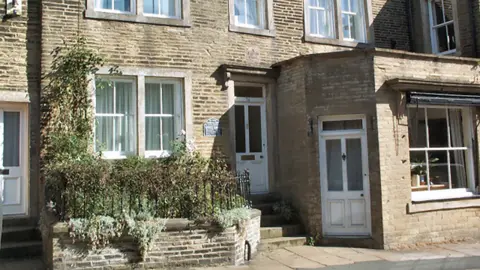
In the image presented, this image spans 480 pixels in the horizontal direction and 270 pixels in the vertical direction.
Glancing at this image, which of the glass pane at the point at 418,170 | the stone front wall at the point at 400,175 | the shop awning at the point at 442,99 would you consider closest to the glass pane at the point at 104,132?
the stone front wall at the point at 400,175

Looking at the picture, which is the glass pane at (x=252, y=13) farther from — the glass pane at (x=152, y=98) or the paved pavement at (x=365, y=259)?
the paved pavement at (x=365, y=259)

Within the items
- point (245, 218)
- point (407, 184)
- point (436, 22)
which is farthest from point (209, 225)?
point (436, 22)

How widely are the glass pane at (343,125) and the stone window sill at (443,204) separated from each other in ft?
6.85

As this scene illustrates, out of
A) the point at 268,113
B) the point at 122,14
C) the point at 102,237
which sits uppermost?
the point at 122,14

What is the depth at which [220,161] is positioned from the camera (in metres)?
10.5

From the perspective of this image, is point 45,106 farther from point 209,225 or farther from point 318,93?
point 318,93

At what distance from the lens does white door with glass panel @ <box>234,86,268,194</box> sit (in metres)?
11.3

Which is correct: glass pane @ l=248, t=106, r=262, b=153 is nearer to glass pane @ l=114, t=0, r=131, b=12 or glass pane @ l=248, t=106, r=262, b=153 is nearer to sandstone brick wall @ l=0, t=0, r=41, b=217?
glass pane @ l=114, t=0, r=131, b=12

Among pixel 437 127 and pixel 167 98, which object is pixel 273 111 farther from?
pixel 437 127

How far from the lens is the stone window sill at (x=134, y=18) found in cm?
984

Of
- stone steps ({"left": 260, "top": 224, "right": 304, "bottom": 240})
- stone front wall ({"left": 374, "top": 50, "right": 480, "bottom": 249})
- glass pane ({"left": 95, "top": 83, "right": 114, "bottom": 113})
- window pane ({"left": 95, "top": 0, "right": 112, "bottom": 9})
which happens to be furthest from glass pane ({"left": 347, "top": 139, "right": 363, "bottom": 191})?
window pane ({"left": 95, "top": 0, "right": 112, "bottom": 9})

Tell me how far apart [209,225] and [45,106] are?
4419 millimetres

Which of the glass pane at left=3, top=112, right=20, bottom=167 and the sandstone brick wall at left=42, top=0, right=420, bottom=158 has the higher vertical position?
the sandstone brick wall at left=42, top=0, right=420, bottom=158

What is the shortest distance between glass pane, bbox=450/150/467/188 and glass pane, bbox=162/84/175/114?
7.05 m
